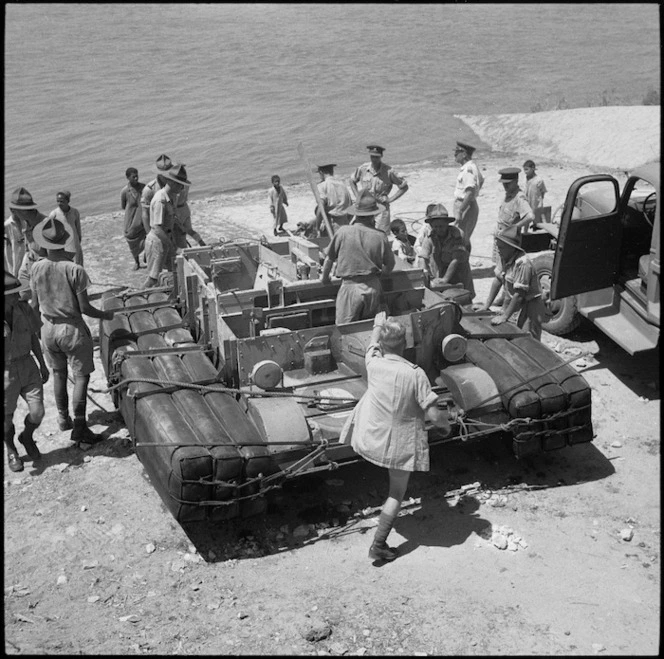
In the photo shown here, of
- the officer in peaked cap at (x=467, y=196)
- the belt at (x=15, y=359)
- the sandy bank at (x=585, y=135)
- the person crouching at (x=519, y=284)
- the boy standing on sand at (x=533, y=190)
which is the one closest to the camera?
the belt at (x=15, y=359)

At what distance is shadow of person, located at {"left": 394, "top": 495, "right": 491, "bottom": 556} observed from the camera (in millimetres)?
7285

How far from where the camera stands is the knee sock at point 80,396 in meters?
8.74

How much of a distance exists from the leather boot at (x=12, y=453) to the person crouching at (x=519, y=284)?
15.4 ft

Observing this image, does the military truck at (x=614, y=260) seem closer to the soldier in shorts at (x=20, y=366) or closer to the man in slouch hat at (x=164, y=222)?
the man in slouch hat at (x=164, y=222)

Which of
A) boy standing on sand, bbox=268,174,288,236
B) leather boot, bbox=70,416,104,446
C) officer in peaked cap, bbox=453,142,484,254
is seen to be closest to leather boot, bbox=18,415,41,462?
leather boot, bbox=70,416,104,446

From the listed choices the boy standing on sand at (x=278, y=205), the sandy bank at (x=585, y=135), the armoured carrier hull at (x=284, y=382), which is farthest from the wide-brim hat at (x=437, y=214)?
the sandy bank at (x=585, y=135)

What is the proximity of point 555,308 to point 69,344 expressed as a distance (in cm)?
570

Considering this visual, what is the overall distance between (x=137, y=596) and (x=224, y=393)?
194 cm

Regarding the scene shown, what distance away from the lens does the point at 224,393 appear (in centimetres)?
802

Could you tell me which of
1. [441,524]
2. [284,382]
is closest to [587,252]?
[284,382]

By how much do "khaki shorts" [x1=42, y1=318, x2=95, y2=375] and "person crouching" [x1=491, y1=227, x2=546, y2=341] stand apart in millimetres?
3972

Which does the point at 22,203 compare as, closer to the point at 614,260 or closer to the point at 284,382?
the point at 284,382

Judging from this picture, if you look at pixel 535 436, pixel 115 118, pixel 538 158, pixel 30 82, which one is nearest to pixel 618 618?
pixel 535 436

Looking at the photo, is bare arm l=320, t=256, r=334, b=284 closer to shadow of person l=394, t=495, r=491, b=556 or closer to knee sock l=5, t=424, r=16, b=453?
shadow of person l=394, t=495, r=491, b=556
